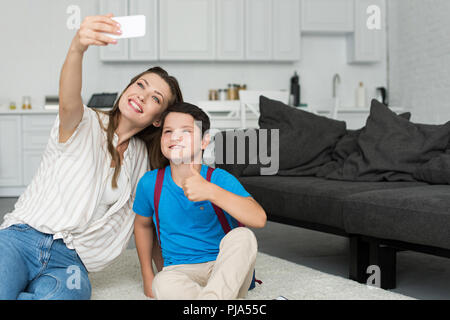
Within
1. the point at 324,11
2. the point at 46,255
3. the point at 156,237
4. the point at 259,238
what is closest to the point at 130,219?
the point at 156,237

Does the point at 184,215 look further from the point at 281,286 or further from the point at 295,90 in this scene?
the point at 295,90

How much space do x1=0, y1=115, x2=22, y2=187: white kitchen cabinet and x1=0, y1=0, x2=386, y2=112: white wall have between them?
628 mm

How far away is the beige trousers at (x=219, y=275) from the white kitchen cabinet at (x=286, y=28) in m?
4.69

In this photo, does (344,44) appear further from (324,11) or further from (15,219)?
(15,219)

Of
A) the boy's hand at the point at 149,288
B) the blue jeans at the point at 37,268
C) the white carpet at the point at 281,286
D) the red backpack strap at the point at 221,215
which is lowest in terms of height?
the white carpet at the point at 281,286

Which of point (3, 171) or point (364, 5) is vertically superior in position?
point (364, 5)

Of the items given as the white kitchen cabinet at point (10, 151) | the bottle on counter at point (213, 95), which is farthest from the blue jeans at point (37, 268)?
the bottle on counter at point (213, 95)

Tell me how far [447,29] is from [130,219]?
449 cm

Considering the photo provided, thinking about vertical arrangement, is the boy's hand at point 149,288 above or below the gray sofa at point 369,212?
below

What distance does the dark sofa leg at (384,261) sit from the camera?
2.05 metres

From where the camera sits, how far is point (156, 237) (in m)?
1.91

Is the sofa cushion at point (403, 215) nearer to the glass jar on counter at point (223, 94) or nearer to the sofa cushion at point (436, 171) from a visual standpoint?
the sofa cushion at point (436, 171)

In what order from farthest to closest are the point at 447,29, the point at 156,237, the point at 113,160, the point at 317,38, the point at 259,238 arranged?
the point at 317,38 → the point at 447,29 → the point at 259,238 → the point at 156,237 → the point at 113,160

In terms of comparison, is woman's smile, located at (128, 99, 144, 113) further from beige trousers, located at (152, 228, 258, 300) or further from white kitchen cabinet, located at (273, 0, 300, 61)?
white kitchen cabinet, located at (273, 0, 300, 61)
